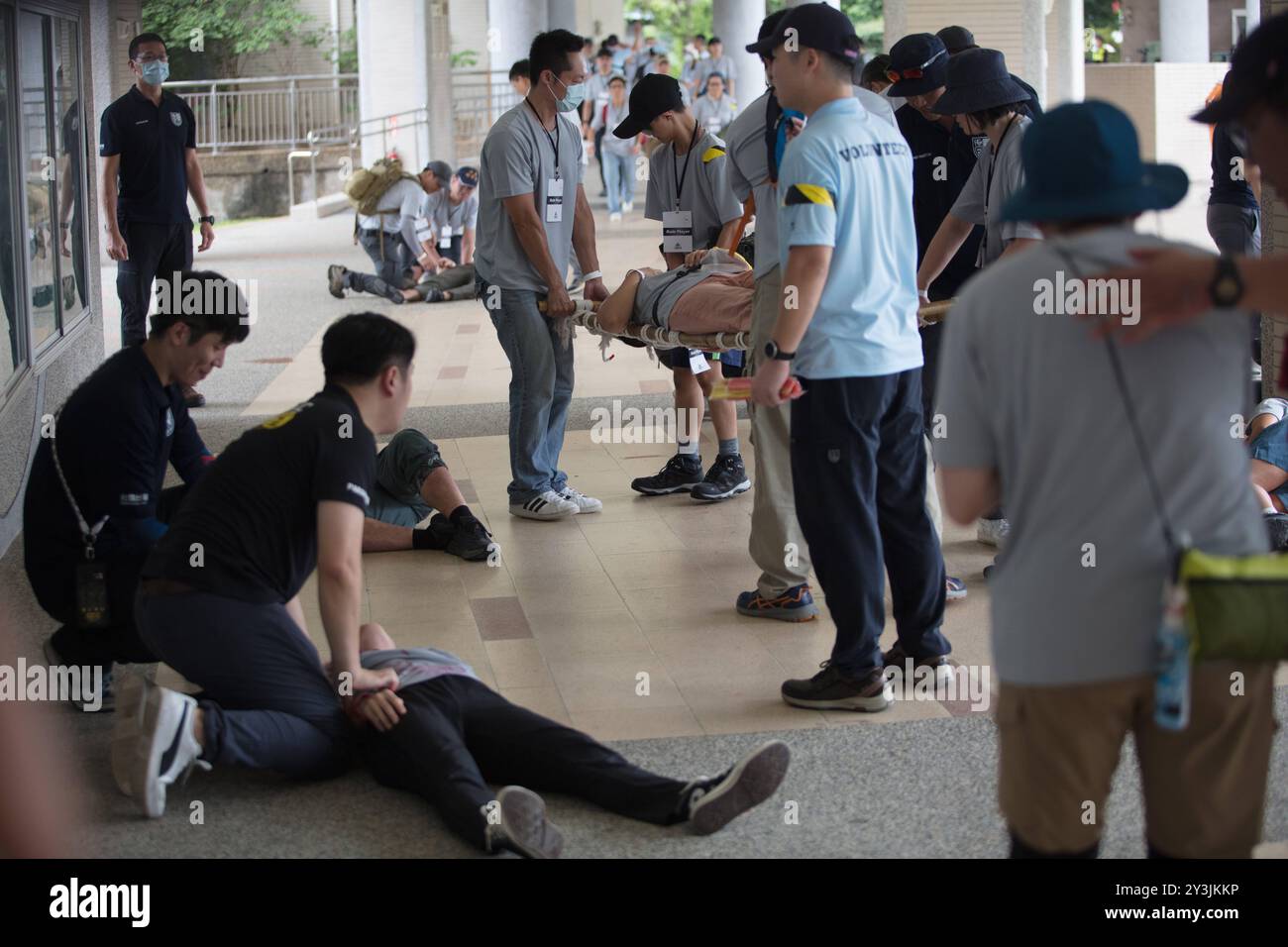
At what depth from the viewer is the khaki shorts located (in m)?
2.37

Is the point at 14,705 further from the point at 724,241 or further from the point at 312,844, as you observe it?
the point at 724,241

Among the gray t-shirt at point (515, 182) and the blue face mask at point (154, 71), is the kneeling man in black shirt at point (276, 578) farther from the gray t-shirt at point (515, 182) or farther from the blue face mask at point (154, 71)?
the blue face mask at point (154, 71)

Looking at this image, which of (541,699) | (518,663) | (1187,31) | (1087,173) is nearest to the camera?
(1087,173)

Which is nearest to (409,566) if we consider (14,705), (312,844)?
(312,844)

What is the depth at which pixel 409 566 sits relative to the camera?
6.17 meters

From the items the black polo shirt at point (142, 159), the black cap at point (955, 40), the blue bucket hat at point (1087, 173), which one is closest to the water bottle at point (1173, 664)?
the blue bucket hat at point (1087, 173)

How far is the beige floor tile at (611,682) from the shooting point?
180 inches

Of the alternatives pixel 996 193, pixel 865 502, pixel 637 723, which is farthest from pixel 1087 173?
pixel 996 193

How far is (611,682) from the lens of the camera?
15.6 ft

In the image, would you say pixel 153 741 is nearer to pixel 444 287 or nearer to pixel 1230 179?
pixel 1230 179

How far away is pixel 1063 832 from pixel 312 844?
1.93m

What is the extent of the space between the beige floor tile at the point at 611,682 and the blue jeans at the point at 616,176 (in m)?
17.5

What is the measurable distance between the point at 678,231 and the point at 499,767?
3644mm
